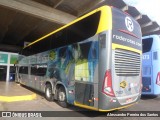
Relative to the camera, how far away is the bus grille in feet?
19.3

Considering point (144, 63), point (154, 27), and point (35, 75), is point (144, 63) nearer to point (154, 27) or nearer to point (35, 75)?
point (35, 75)

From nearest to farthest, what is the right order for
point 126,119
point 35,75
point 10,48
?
point 126,119 → point 35,75 → point 10,48

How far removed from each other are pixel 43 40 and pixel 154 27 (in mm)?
15768

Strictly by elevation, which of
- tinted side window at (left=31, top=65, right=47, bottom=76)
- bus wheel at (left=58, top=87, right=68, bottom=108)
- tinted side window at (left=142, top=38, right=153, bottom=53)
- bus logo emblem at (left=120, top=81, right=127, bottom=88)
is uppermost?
tinted side window at (left=142, top=38, right=153, bottom=53)

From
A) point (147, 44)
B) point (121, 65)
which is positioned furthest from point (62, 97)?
point (147, 44)

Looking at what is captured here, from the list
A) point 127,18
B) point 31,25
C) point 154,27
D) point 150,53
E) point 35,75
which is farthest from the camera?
point 154,27

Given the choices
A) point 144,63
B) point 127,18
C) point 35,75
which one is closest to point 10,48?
point 35,75

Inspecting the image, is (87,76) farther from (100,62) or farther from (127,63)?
(127,63)

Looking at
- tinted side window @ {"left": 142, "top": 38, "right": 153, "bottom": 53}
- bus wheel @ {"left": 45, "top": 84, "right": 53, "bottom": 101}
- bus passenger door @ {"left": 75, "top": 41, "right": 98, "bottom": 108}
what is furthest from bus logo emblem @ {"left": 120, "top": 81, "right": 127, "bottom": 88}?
tinted side window @ {"left": 142, "top": 38, "right": 153, "bottom": 53}

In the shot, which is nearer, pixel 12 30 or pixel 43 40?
pixel 43 40

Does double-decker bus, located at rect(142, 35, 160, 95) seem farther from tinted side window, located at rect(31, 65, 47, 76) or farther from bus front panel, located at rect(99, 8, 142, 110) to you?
tinted side window, located at rect(31, 65, 47, 76)

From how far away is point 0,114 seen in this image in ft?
21.2

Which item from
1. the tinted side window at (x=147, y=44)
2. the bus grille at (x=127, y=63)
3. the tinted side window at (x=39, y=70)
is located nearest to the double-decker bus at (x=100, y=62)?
the bus grille at (x=127, y=63)

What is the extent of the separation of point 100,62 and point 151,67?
5.54 meters
